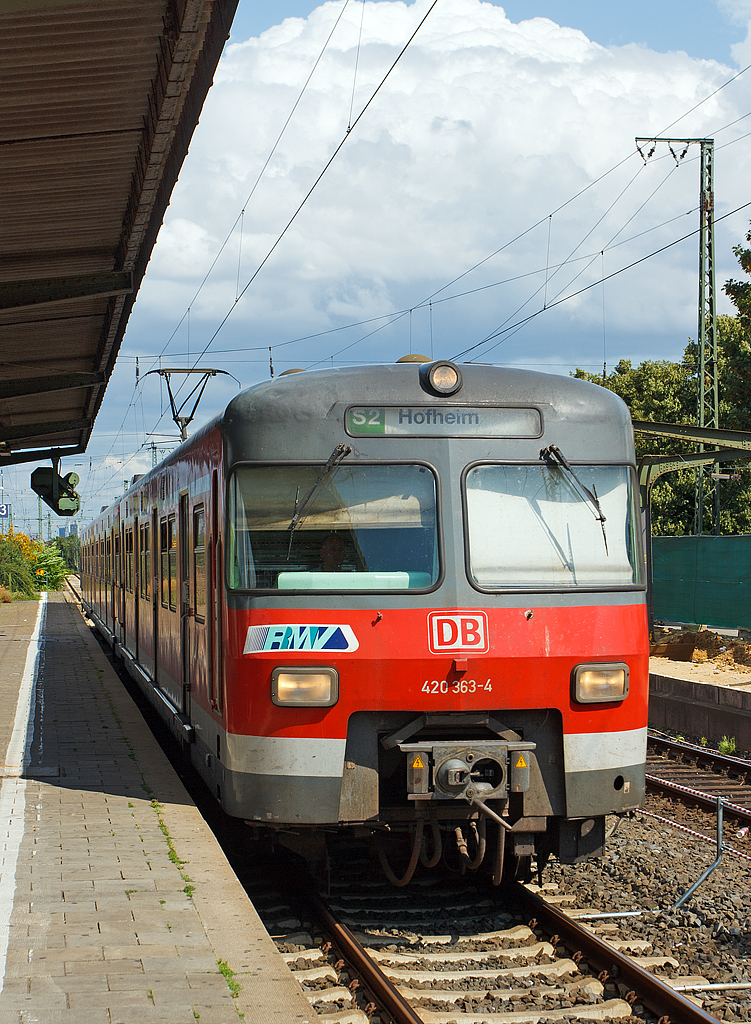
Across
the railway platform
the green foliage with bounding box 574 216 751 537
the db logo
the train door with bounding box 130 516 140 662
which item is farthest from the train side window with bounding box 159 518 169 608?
the green foliage with bounding box 574 216 751 537

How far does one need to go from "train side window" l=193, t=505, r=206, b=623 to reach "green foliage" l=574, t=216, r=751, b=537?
1534cm

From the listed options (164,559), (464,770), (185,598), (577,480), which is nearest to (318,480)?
(577,480)

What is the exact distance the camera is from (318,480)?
623 cm

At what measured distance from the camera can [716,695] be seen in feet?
43.5

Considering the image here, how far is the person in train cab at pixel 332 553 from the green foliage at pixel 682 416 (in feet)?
54.2

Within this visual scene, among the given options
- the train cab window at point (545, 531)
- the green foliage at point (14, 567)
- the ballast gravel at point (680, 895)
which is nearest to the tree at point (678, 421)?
the ballast gravel at point (680, 895)

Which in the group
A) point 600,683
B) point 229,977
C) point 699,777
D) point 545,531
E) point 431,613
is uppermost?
point 545,531

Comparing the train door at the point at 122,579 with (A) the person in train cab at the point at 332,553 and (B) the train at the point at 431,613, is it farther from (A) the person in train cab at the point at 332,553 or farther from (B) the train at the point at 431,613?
(A) the person in train cab at the point at 332,553

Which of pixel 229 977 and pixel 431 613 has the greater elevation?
pixel 431 613

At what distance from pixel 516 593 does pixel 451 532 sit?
49 centimetres

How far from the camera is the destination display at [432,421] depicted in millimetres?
6348

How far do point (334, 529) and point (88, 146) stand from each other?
3.49 meters

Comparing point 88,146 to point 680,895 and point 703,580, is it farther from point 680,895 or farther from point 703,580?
point 703,580

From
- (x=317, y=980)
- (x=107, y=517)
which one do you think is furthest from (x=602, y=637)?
(x=107, y=517)
